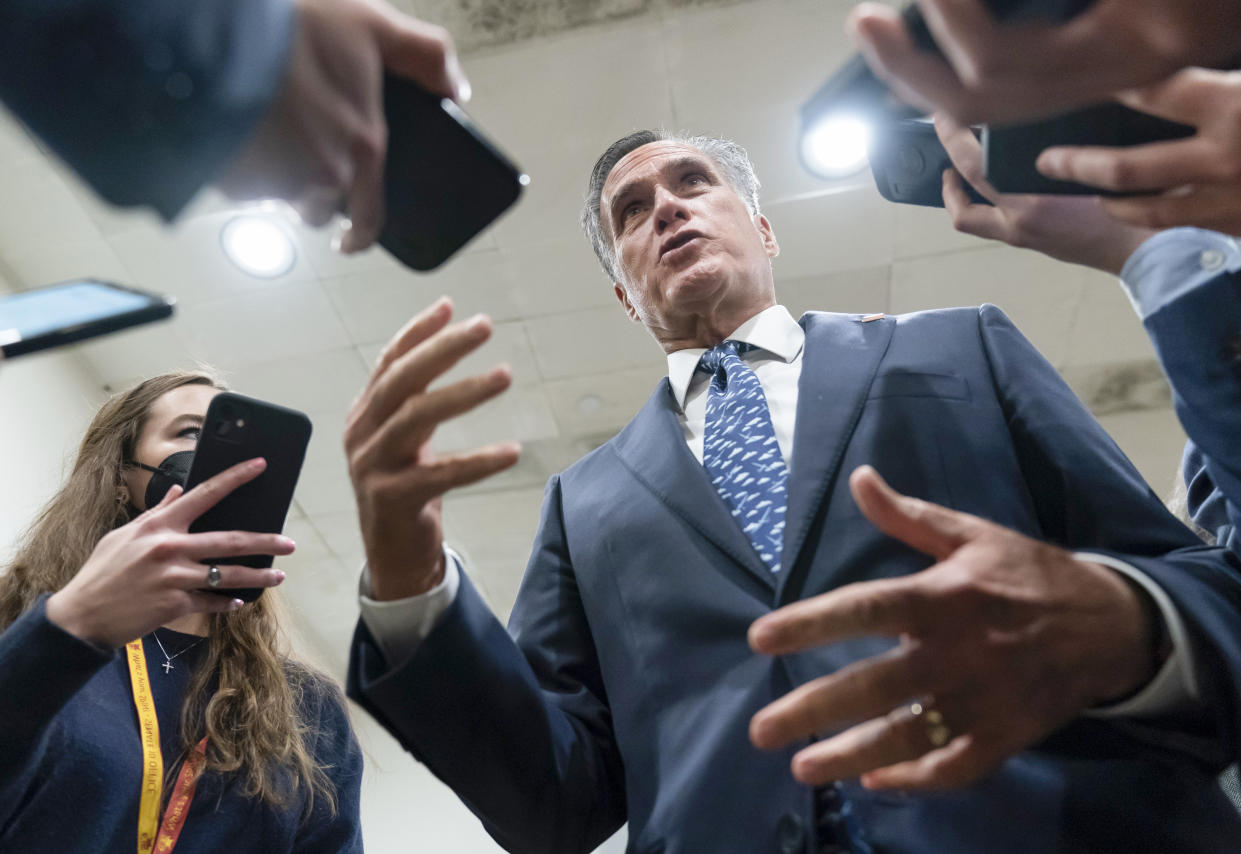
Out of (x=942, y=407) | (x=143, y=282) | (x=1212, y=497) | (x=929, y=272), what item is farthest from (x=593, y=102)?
(x=1212, y=497)

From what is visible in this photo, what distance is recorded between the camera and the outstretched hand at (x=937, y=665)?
617 millimetres

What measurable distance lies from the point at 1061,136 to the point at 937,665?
0.38 meters

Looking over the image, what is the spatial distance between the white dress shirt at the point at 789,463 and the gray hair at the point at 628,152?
1.75 ft

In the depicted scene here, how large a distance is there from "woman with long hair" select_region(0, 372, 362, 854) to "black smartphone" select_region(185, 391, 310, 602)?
0.10 feet

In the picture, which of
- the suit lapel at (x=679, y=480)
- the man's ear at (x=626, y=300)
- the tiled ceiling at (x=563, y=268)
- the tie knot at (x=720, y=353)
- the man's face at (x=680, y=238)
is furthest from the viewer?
the tiled ceiling at (x=563, y=268)

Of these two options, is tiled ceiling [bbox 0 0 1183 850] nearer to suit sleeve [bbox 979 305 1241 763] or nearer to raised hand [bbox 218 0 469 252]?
suit sleeve [bbox 979 305 1241 763]

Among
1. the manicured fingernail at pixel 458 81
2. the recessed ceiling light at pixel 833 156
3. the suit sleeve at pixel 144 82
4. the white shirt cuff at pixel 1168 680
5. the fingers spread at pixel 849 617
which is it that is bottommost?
the recessed ceiling light at pixel 833 156

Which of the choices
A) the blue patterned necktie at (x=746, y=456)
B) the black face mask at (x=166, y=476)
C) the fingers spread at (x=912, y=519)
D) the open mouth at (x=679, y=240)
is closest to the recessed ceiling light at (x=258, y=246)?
the black face mask at (x=166, y=476)

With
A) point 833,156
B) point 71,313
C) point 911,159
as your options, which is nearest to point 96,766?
point 71,313

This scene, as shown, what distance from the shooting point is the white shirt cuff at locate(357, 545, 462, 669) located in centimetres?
86

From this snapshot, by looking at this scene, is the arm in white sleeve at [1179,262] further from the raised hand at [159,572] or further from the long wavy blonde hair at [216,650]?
the long wavy blonde hair at [216,650]

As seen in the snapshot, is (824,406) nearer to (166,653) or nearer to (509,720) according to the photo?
(509,720)

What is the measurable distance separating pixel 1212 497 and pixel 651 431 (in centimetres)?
67

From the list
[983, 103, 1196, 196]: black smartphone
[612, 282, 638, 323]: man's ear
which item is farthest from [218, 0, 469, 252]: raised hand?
[612, 282, 638, 323]: man's ear
